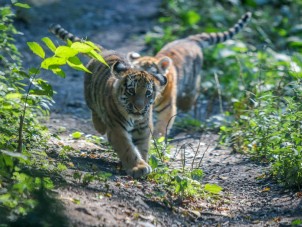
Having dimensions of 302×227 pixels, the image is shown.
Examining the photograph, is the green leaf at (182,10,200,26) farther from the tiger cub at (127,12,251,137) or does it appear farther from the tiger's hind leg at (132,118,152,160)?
the tiger's hind leg at (132,118,152,160)

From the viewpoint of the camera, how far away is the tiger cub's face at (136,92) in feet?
21.0

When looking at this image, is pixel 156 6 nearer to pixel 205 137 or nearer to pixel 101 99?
pixel 205 137

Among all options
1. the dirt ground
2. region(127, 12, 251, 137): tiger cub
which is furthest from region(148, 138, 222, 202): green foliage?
region(127, 12, 251, 137): tiger cub

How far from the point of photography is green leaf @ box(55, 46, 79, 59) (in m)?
4.82

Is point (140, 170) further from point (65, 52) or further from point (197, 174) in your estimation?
point (65, 52)

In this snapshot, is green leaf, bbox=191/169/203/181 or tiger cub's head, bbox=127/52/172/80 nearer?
green leaf, bbox=191/169/203/181

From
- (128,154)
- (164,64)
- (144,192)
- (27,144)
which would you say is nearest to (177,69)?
(164,64)

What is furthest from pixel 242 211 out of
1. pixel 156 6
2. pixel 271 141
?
pixel 156 6

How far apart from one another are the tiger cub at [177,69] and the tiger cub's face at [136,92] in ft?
6.31

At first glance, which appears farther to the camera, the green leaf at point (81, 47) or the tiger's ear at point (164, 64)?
the tiger's ear at point (164, 64)

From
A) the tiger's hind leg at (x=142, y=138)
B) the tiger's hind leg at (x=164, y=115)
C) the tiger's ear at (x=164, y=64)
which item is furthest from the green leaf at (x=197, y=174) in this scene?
the tiger's ear at (x=164, y=64)

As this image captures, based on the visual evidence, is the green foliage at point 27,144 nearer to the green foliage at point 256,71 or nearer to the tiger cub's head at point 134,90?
the tiger cub's head at point 134,90

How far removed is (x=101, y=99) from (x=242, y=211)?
2.14 m

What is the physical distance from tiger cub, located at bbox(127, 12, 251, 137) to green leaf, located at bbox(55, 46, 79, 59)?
143 inches
